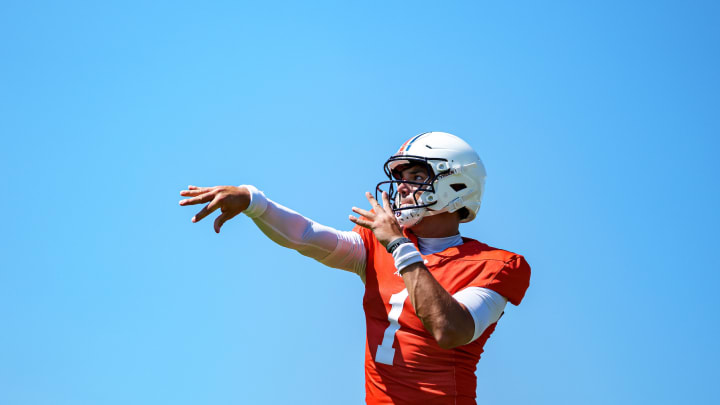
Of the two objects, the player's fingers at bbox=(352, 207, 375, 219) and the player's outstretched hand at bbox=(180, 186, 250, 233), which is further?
the player's fingers at bbox=(352, 207, 375, 219)

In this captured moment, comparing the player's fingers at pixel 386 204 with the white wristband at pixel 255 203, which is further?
the player's fingers at pixel 386 204

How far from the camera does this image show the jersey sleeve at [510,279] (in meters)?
5.56

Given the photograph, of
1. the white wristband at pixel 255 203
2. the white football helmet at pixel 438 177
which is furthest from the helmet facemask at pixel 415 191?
the white wristband at pixel 255 203

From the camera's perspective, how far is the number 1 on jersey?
5.61 metres

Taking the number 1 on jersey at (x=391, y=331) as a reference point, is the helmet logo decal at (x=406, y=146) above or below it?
above

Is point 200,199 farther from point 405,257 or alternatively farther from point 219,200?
point 405,257

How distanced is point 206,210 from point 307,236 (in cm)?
87

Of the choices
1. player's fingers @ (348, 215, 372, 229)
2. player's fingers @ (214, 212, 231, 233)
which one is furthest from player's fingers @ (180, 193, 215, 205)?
player's fingers @ (348, 215, 372, 229)

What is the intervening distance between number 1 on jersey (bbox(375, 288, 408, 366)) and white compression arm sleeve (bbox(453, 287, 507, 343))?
1.38ft

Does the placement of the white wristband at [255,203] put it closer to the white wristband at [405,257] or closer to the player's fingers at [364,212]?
the player's fingers at [364,212]

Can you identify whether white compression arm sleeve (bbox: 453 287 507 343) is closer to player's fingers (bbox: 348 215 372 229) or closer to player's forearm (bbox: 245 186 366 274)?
player's fingers (bbox: 348 215 372 229)

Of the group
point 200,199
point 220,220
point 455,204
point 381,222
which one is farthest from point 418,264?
point 200,199

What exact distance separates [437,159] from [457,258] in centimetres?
82

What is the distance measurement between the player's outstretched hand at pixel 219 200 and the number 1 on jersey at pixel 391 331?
1.30m
